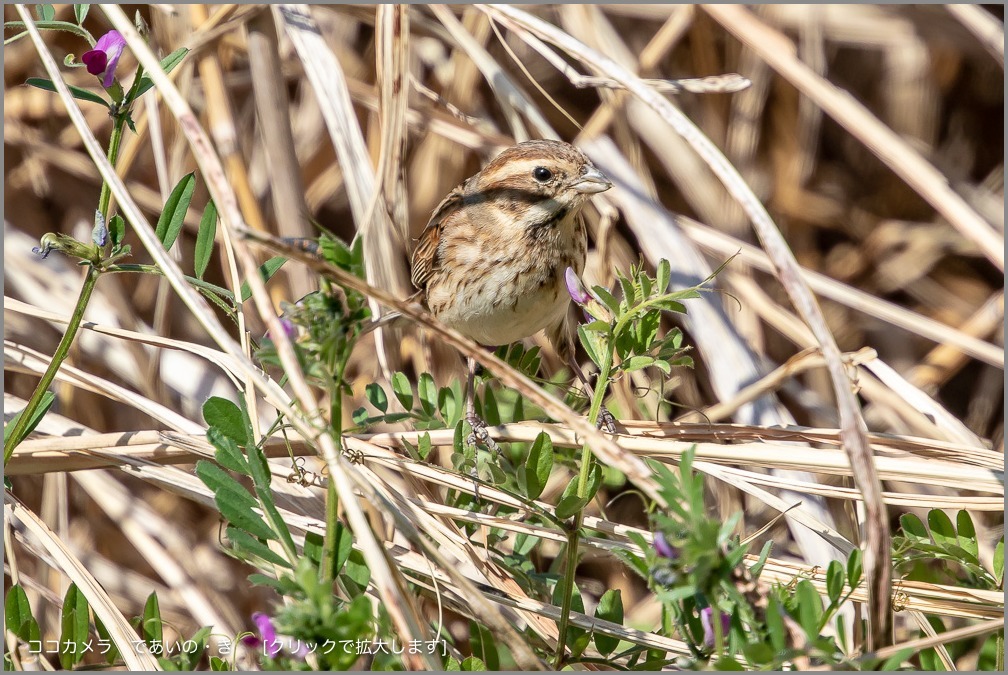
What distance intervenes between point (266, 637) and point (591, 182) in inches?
56.8

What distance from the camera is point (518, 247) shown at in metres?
2.34

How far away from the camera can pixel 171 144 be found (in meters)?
2.85

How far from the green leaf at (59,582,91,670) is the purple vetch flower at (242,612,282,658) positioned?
367 mm

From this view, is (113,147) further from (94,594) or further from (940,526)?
(940,526)

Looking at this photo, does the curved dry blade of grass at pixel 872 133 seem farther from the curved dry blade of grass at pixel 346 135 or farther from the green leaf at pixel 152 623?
the green leaf at pixel 152 623

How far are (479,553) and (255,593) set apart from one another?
1.28 m

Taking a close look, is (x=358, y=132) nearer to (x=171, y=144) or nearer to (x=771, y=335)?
(x=171, y=144)

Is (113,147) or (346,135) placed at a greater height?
(346,135)

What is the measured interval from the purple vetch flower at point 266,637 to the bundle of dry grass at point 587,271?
0.20 m

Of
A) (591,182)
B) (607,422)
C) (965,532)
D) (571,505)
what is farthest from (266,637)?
(591,182)

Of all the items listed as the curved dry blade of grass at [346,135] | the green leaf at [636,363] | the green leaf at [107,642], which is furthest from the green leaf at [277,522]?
the curved dry blade of grass at [346,135]

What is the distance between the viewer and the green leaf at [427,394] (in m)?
1.83

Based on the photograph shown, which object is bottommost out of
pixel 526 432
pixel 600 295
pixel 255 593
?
pixel 255 593

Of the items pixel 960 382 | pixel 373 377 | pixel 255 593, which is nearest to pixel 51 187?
pixel 373 377
